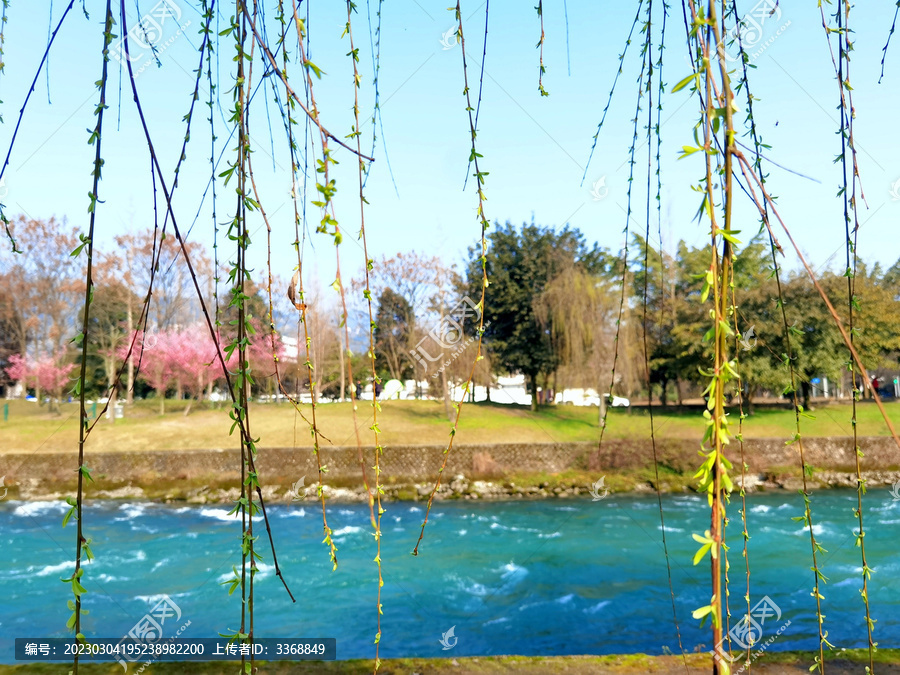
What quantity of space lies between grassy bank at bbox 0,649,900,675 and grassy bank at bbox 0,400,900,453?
10387 millimetres

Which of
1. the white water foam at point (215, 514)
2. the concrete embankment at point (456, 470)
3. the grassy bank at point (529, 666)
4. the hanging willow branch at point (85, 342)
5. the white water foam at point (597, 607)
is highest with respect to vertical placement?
the hanging willow branch at point (85, 342)

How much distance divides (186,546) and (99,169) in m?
8.36

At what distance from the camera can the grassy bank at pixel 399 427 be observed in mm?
13484

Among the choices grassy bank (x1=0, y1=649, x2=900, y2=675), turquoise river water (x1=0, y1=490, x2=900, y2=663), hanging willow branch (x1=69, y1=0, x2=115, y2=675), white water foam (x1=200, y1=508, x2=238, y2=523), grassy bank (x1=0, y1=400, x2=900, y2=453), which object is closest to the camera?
hanging willow branch (x1=69, y1=0, x2=115, y2=675)

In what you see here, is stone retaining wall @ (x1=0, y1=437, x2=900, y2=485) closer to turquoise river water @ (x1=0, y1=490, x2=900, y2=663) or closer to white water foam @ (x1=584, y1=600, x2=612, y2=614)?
turquoise river water @ (x1=0, y1=490, x2=900, y2=663)

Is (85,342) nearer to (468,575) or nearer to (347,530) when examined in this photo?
(468,575)

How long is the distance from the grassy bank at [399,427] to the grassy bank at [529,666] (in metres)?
10.4

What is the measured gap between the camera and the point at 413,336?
17.1 m

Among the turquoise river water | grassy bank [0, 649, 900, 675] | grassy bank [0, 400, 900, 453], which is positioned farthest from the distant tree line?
grassy bank [0, 649, 900, 675]

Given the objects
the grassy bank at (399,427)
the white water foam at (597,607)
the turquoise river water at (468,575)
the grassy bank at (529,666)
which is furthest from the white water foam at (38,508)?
the grassy bank at (529,666)

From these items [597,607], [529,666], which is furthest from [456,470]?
[529,666]

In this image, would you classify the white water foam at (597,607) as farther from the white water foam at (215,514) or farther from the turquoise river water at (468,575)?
the white water foam at (215,514)

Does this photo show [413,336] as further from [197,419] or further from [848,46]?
[848,46]

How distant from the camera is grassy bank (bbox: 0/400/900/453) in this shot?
13484 mm
